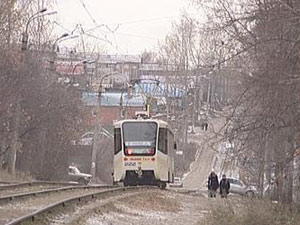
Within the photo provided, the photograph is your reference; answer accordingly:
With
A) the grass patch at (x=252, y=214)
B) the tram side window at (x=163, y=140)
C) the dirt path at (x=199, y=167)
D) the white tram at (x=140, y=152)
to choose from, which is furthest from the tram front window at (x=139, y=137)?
the dirt path at (x=199, y=167)

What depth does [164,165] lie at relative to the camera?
38969 millimetres

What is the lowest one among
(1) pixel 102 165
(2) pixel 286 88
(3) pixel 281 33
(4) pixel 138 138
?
(1) pixel 102 165

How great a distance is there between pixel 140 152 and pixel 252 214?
827 inches

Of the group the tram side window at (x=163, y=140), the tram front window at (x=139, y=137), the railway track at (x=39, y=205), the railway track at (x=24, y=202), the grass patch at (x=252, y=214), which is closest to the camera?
the railway track at (x=39, y=205)

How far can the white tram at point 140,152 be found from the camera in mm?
37656

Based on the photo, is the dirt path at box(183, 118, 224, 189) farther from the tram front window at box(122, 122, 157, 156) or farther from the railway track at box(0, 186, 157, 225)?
the railway track at box(0, 186, 157, 225)

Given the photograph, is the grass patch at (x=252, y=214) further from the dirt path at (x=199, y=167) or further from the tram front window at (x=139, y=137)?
the dirt path at (x=199, y=167)

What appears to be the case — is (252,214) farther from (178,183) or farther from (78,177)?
(178,183)

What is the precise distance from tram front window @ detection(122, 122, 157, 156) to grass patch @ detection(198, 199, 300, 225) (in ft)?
62.8

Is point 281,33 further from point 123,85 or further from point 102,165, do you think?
point 123,85

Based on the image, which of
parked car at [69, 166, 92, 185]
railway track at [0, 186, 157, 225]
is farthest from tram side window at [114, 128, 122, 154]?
parked car at [69, 166, 92, 185]

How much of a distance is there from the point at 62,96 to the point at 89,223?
36512mm

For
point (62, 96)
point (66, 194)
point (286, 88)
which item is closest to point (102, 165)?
point (62, 96)

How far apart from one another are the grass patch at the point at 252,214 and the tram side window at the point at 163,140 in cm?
1939
